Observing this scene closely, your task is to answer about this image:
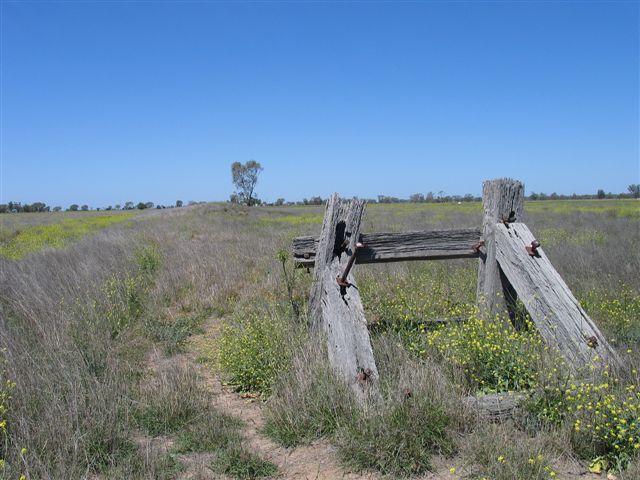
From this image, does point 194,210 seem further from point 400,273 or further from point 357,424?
point 357,424

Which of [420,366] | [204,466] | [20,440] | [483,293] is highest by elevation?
[483,293]

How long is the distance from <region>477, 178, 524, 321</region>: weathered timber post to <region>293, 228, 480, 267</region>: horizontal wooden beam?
18 cm

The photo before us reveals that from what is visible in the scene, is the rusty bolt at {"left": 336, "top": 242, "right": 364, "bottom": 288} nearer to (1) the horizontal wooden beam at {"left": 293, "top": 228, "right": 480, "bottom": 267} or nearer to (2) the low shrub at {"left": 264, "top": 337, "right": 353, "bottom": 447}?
(1) the horizontal wooden beam at {"left": 293, "top": 228, "right": 480, "bottom": 267}

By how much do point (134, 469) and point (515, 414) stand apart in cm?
269

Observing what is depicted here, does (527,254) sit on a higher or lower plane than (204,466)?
higher

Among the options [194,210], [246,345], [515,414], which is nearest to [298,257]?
[246,345]

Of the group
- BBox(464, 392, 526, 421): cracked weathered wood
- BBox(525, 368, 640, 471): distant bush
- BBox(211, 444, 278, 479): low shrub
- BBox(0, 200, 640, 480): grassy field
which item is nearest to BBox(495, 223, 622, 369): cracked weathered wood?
BBox(0, 200, 640, 480): grassy field

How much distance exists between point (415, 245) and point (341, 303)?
112 centimetres

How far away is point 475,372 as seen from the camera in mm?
3971

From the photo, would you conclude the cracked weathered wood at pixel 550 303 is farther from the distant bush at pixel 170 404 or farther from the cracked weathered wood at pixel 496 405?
the distant bush at pixel 170 404

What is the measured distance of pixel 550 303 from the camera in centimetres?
412

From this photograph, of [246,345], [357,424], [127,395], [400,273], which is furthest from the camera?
[400,273]

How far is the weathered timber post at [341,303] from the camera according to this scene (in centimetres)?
384

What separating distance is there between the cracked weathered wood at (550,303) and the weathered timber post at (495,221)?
11 cm
